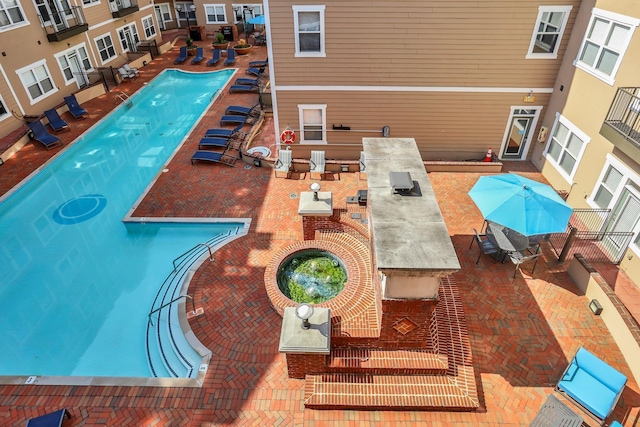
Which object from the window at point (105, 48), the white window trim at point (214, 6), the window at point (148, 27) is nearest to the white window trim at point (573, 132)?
the window at point (105, 48)

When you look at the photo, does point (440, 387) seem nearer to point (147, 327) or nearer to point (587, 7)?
point (147, 327)

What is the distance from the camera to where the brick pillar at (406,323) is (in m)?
7.75

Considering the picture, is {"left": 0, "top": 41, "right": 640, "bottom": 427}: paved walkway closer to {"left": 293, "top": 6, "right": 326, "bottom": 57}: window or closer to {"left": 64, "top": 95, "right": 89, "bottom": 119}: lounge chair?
{"left": 293, "top": 6, "right": 326, "bottom": 57}: window

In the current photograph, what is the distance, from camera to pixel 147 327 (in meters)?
10.3

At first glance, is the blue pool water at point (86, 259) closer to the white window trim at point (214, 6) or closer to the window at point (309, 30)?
the window at point (309, 30)

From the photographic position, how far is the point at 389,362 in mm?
8359

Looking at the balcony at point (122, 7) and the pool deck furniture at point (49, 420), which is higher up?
the balcony at point (122, 7)

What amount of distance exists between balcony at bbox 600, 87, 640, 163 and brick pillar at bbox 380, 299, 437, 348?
7446mm

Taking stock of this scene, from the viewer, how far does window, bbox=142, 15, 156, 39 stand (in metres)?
32.1

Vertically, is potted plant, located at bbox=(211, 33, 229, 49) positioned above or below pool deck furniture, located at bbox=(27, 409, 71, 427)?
above

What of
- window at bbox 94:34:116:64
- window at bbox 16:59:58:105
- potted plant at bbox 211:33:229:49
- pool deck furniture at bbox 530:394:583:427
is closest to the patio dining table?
pool deck furniture at bbox 530:394:583:427

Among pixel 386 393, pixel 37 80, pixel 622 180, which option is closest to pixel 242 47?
pixel 37 80

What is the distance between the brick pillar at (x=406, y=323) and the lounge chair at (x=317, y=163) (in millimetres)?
8745

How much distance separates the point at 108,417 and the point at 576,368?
10326 mm
